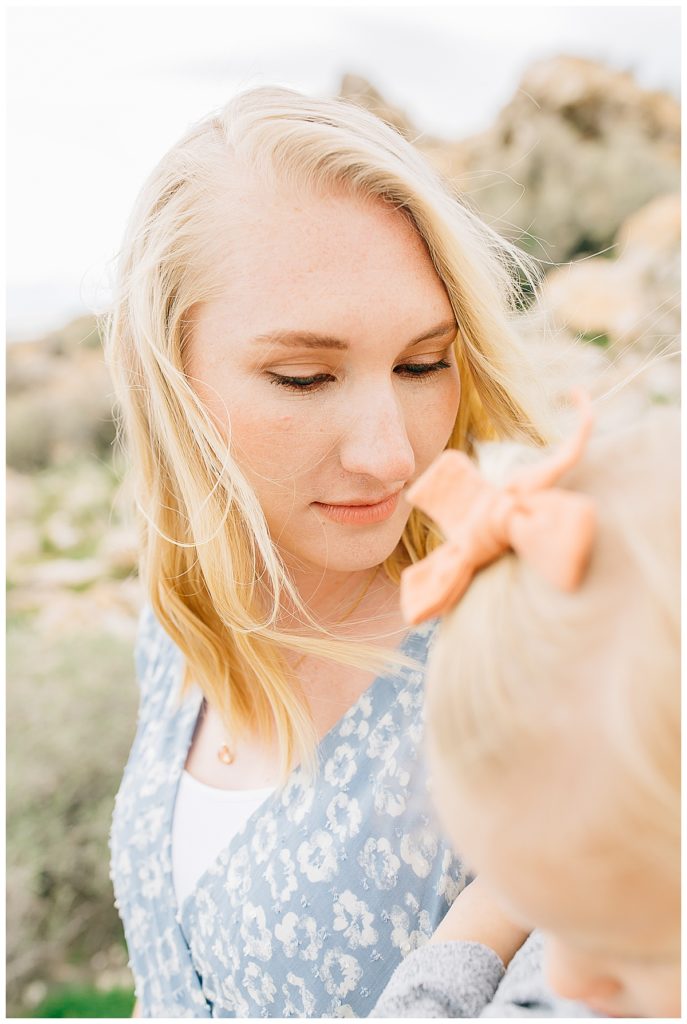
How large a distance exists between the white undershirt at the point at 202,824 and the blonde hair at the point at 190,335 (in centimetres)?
10

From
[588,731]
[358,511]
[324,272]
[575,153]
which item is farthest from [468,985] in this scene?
[575,153]

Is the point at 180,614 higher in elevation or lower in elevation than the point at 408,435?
lower

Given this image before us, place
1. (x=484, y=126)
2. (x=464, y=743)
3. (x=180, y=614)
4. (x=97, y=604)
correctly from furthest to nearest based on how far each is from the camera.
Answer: (x=484, y=126) < (x=97, y=604) < (x=180, y=614) < (x=464, y=743)

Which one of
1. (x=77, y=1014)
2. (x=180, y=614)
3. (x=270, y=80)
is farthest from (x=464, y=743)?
(x=77, y=1014)

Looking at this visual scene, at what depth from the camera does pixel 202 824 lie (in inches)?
55.9

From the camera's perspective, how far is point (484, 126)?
19.3 feet

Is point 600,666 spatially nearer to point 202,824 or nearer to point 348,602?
point 348,602

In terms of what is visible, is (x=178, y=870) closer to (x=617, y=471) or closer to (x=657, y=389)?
(x=617, y=471)

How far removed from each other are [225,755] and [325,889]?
335 mm

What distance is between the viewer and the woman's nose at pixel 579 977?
742mm

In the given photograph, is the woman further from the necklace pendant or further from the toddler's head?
the toddler's head

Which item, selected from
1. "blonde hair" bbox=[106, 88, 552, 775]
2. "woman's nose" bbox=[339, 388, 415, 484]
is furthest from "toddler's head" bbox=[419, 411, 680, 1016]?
"blonde hair" bbox=[106, 88, 552, 775]

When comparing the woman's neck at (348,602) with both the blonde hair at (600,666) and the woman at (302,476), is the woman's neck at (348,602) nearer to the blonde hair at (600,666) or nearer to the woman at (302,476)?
the woman at (302,476)

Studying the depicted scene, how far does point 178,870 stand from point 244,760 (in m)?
0.20
